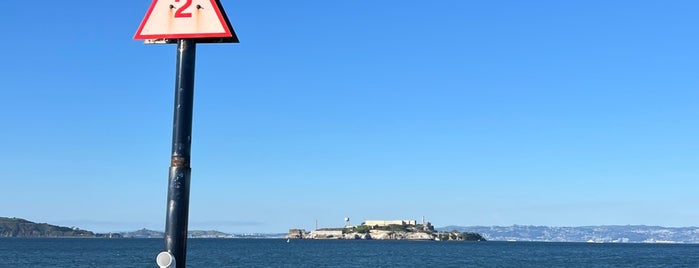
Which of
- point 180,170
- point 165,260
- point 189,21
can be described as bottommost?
point 165,260

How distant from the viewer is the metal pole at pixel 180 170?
565 cm

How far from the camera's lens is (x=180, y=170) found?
5.69 m

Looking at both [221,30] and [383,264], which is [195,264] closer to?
[383,264]

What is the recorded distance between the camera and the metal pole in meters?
5.65

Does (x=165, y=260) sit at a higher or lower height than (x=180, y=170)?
lower

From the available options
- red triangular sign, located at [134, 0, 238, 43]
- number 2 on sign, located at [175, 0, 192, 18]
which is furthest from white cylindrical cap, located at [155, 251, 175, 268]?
number 2 on sign, located at [175, 0, 192, 18]

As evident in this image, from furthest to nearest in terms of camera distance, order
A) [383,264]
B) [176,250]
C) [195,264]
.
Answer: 1. [383,264]
2. [195,264]
3. [176,250]

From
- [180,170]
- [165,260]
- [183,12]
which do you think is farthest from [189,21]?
[165,260]

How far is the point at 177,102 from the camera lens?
5.72m

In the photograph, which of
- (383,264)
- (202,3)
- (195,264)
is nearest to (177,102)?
(202,3)

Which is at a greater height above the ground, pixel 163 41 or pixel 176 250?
pixel 163 41

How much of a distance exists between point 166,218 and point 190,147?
488mm

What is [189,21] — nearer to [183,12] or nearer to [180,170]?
[183,12]

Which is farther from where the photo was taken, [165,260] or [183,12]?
[183,12]
